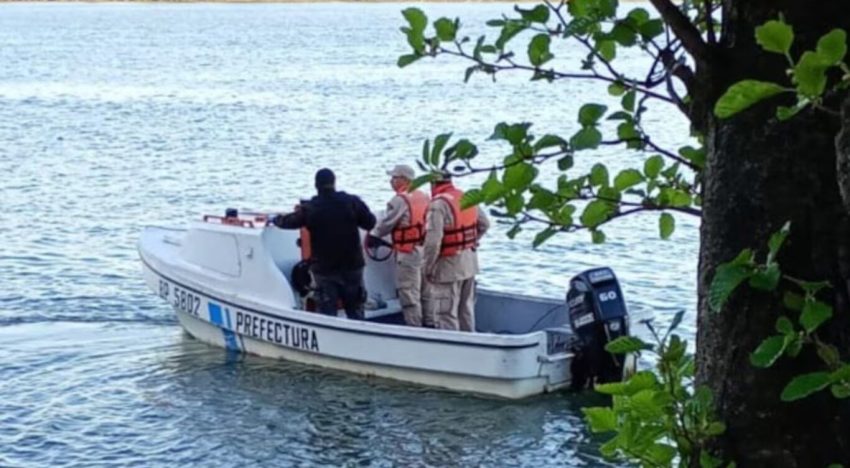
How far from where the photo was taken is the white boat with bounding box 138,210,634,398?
37.9ft

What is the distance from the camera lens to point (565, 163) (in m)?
2.79

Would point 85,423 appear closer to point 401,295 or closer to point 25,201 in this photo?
point 401,295

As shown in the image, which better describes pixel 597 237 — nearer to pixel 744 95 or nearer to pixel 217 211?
pixel 744 95

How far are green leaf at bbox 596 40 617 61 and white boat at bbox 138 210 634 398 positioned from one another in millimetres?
8015

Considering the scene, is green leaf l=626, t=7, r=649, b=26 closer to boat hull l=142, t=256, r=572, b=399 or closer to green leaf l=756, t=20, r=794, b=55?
green leaf l=756, t=20, r=794, b=55

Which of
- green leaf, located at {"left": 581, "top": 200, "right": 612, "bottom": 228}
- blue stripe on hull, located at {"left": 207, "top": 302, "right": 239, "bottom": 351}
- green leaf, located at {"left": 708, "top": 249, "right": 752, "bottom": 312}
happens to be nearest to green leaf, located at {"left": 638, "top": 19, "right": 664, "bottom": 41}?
green leaf, located at {"left": 581, "top": 200, "right": 612, "bottom": 228}

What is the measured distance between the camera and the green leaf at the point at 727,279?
2.11 m

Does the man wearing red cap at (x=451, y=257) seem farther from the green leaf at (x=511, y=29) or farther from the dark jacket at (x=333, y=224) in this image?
the green leaf at (x=511, y=29)

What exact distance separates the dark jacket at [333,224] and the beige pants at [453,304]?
687 millimetres

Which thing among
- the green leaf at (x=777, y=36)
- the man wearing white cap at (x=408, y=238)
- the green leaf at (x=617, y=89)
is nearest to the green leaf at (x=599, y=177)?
the green leaf at (x=617, y=89)

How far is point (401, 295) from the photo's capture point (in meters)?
12.4

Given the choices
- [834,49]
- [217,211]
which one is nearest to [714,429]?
[834,49]

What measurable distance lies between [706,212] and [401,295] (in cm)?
1005

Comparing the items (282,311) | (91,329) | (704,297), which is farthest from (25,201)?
(704,297)
